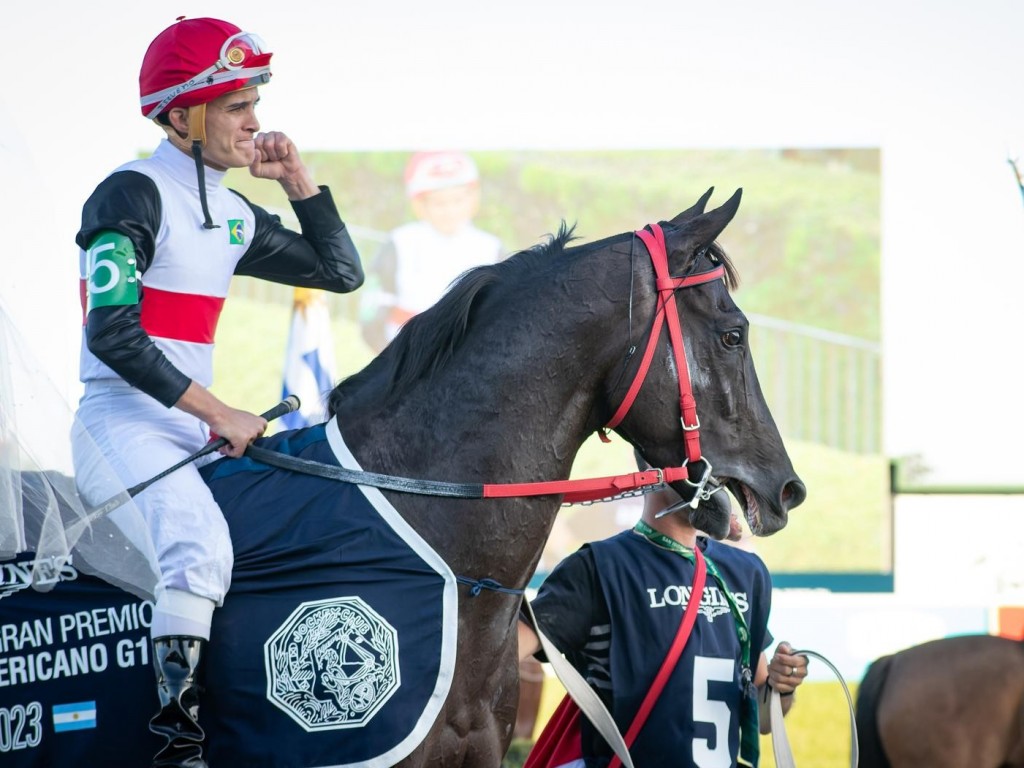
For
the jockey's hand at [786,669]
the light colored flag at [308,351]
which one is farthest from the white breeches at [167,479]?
the light colored flag at [308,351]

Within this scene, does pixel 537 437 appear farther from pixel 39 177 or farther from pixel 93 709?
pixel 39 177

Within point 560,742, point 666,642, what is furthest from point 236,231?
point 560,742

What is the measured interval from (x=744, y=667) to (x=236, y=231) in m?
1.85

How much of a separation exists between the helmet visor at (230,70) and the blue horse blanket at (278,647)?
90cm

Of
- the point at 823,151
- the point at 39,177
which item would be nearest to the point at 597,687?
the point at 39,177

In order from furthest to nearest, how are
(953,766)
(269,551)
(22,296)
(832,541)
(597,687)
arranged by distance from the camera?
(832,541)
(953,766)
(597,687)
(22,296)
(269,551)

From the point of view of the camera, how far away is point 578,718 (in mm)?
3465

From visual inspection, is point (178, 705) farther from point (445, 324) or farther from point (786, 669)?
point (786, 669)

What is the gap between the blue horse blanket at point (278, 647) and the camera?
243 cm

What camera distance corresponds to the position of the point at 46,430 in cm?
263

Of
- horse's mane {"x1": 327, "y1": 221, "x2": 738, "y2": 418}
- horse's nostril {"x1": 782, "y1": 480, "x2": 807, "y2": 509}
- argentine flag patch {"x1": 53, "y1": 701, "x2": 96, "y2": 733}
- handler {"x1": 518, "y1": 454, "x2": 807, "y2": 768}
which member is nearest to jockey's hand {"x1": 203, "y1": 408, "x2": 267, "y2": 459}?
horse's mane {"x1": 327, "y1": 221, "x2": 738, "y2": 418}

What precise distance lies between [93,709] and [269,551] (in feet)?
1.65

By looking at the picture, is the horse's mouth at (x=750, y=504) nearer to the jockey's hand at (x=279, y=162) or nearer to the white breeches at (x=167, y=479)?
the white breeches at (x=167, y=479)

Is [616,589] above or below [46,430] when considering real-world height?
below
